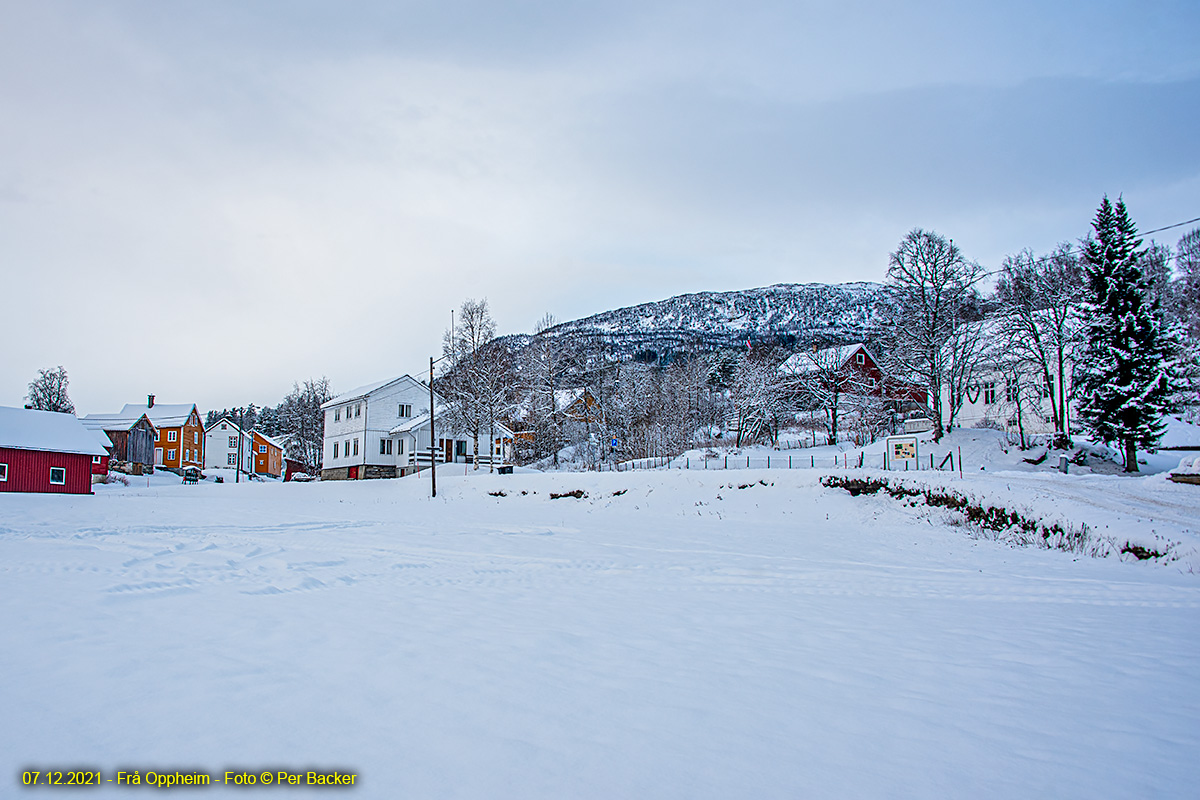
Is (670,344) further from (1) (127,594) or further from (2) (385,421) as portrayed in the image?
(1) (127,594)

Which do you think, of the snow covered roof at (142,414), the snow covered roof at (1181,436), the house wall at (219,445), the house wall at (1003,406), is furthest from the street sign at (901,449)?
the house wall at (219,445)

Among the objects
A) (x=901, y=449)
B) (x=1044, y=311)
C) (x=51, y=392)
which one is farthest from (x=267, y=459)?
(x=1044, y=311)

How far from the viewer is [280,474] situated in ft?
272

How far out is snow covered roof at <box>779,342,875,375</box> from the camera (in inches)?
1868

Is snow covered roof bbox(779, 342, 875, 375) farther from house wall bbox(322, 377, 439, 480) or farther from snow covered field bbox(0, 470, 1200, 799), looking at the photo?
snow covered field bbox(0, 470, 1200, 799)

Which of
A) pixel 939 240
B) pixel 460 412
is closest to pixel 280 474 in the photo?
pixel 460 412

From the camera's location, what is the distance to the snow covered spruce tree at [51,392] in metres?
66.6

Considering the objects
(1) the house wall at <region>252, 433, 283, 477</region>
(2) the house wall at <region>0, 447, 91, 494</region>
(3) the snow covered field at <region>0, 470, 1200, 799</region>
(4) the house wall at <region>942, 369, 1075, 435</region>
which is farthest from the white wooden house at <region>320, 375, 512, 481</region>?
(3) the snow covered field at <region>0, 470, 1200, 799</region>

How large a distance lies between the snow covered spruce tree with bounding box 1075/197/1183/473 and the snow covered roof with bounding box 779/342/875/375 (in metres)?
18.3

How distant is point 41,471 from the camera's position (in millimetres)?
31969

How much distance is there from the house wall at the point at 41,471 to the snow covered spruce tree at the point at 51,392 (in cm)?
4272

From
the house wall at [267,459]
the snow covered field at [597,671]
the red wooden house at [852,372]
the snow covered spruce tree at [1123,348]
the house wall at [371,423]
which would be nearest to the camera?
the snow covered field at [597,671]

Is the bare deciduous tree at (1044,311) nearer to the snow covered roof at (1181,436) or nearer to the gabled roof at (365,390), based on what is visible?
the snow covered roof at (1181,436)

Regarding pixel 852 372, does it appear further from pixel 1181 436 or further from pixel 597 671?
pixel 597 671
